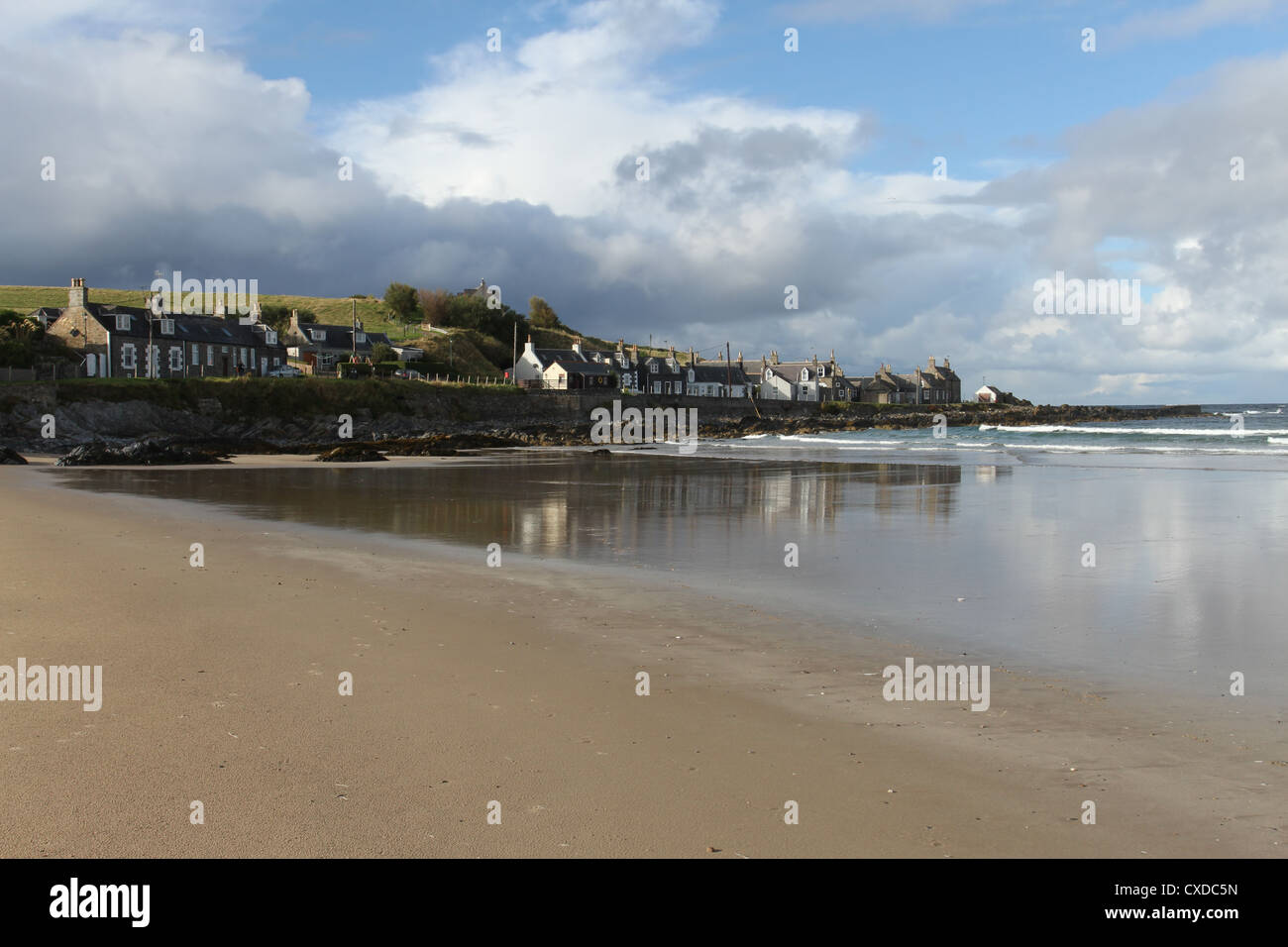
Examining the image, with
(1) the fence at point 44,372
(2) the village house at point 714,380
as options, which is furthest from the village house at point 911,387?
(1) the fence at point 44,372

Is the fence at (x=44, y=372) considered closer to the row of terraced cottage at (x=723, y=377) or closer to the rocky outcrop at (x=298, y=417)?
the rocky outcrop at (x=298, y=417)

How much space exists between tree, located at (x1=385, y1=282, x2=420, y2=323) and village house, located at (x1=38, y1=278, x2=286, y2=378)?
136 feet

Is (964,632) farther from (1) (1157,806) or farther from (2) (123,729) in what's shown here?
(2) (123,729)

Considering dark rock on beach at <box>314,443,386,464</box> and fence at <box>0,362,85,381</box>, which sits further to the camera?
fence at <box>0,362,85,381</box>

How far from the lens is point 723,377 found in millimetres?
124500

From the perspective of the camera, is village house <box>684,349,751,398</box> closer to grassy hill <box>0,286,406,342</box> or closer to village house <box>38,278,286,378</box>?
grassy hill <box>0,286,406,342</box>

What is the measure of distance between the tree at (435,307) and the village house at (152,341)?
4066cm

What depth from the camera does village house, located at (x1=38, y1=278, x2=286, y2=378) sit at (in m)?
67.0

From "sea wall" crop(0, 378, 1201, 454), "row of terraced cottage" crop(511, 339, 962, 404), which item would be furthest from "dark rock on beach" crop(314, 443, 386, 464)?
"row of terraced cottage" crop(511, 339, 962, 404)

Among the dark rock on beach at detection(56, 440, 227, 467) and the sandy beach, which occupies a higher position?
the dark rock on beach at detection(56, 440, 227, 467)

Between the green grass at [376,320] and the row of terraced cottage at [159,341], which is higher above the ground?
the green grass at [376,320]

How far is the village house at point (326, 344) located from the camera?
3605 inches

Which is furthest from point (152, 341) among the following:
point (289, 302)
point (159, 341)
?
point (289, 302)

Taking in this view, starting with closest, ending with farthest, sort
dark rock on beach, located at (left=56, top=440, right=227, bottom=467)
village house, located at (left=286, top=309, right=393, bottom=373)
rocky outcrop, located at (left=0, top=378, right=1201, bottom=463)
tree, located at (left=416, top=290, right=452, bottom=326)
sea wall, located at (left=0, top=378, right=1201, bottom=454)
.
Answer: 1. dark rock on beach, located at (left=56, top=440, right=227, bottom=467)
2. rocky outcrop, located at (left=0, top=378, right=1201, bottom=463)
3. sea wall, located at (left=0, top=378, right=1201, bottom=454)
4. village house, located at (left=286, top=309, right=393, bottom=373)
5. tree, located at (left=416, top=290, right=452, bottom=326)
